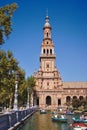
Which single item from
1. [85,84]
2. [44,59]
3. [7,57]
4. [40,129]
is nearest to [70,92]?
[85,84]

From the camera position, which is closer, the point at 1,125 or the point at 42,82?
the point at 1,125

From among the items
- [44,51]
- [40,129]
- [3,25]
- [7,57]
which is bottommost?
[40,129]

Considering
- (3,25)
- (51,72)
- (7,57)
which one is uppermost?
(51,72)

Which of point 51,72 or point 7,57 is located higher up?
point 51,72

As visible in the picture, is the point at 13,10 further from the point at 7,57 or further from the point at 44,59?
the point at 44,59

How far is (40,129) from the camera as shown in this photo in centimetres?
3950

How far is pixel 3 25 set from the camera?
27.4m

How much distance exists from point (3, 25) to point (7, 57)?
38.9 metres

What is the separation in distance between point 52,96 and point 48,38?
35380mm

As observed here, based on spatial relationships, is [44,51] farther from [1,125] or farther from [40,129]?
[1,125]

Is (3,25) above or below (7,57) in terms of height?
below

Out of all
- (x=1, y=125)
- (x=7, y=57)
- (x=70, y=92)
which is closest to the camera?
(x=1, y=125)

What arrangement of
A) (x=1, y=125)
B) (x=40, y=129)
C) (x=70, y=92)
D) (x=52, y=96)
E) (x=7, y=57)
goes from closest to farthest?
(x=1, y=125) → (x=40, y=129) → (x=7, y=57) → (x=52, y=96) → (x=70, y=92)

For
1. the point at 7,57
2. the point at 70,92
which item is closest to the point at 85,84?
the point at 70,92
